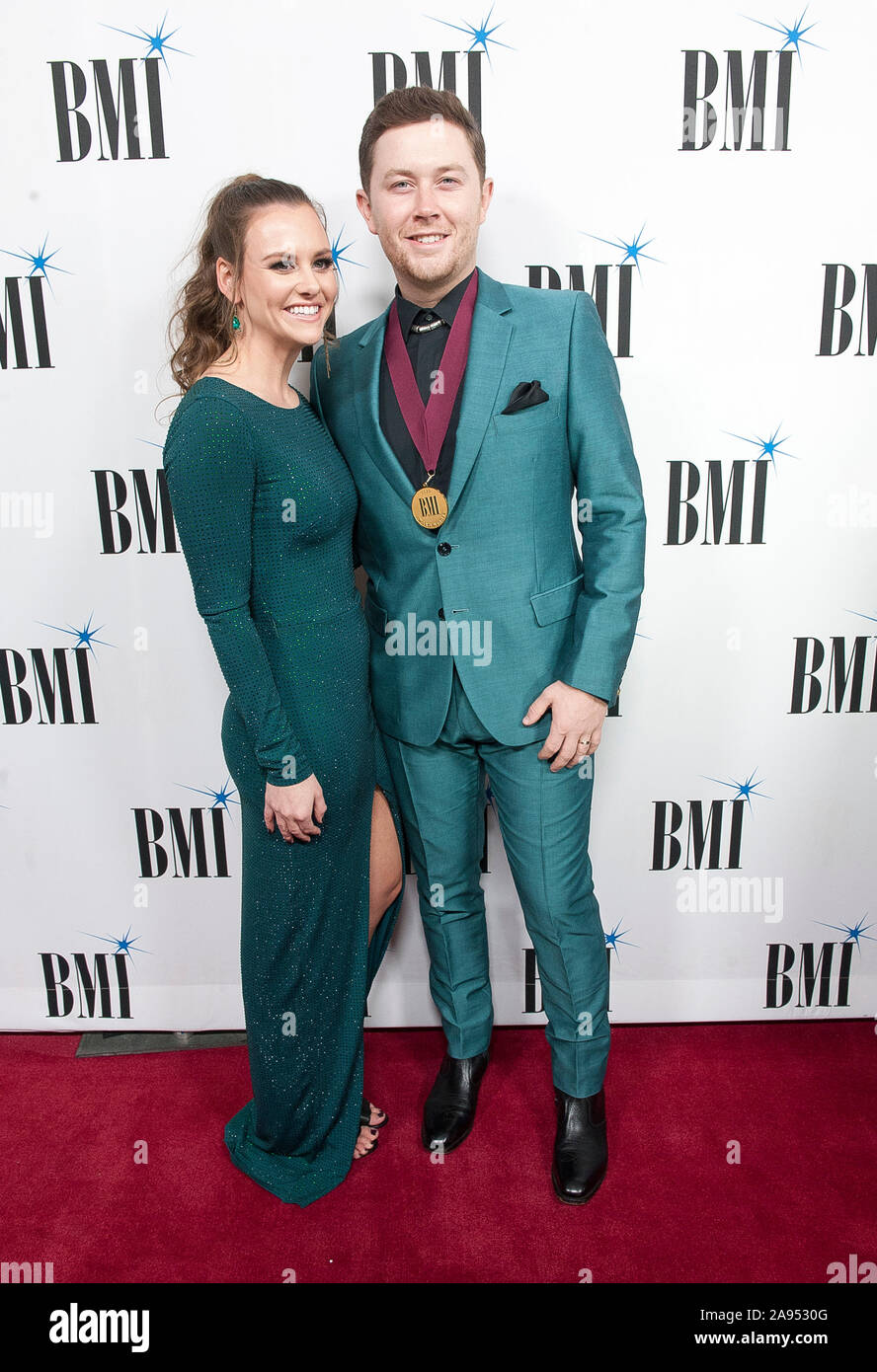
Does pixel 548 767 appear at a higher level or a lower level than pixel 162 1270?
higher

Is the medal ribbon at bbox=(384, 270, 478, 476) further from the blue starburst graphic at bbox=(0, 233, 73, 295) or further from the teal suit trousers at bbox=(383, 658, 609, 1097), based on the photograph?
the blue starburst graphic at bbox=(0, 233, 73, 295)

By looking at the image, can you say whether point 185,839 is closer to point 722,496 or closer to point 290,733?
point 290,733

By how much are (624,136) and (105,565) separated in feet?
4.71

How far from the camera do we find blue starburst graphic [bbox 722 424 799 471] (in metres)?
2.14

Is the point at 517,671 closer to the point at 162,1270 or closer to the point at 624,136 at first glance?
the point at 624,136

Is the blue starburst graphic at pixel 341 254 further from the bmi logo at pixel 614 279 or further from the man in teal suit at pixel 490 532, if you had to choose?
the bmi logo at pixel 614 279

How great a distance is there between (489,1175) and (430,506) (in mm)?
1375

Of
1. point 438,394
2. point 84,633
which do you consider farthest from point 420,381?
point 84,633

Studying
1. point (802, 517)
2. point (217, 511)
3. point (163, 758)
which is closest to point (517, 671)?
point (217, 511)

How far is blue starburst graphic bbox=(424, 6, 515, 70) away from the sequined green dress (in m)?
0.84

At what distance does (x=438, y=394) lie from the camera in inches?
69.7

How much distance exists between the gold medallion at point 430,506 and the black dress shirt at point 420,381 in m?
0.02

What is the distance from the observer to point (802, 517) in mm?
2197

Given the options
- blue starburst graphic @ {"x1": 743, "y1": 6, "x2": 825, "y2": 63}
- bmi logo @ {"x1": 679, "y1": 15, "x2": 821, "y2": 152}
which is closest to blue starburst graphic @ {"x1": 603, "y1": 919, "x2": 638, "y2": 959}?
bmi logo @ {"x1": 679, "y1": 15, "x2": 821, "y2": 152}
